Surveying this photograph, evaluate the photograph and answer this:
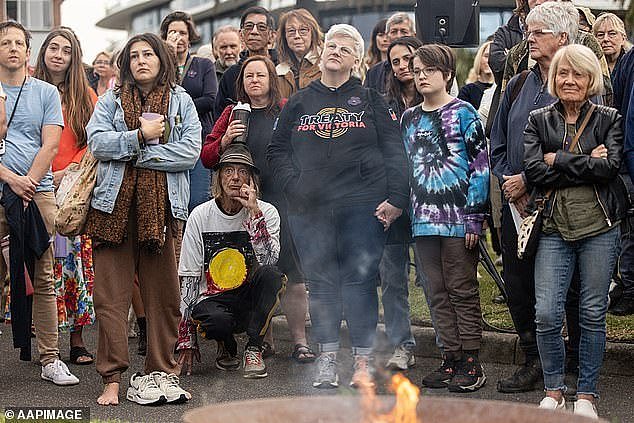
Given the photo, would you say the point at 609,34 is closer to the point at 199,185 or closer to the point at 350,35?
the point at 350,35

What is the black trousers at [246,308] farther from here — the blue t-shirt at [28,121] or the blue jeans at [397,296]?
the blue t-shirt at [28,121]

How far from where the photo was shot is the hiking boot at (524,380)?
7.18 metres

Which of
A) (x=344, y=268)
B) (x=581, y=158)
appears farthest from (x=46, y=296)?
(x=581, y=158)

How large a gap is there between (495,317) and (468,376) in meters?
1.66

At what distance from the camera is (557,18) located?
269 inches

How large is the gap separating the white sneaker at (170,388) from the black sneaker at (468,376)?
172 centimetres

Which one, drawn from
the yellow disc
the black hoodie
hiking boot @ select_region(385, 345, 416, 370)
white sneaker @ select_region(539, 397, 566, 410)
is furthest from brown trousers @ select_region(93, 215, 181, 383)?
white sneaker @ select_region(539, 397, 566, 410)

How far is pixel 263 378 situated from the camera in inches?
309

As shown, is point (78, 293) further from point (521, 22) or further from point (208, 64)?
point (521, 22)

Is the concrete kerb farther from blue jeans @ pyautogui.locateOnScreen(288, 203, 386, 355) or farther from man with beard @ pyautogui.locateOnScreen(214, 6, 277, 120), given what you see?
man with beard @ pyautogui.locateOnScreen(214, 6, 277, 120)

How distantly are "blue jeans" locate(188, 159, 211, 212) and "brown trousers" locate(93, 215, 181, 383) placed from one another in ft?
7.64

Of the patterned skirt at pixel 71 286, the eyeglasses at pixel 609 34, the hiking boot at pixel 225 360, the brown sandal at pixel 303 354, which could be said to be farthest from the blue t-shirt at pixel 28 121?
the eyeglasses at pixel 609 34

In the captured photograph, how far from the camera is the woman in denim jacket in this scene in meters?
6.89

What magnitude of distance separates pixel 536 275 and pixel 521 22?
2.65m
